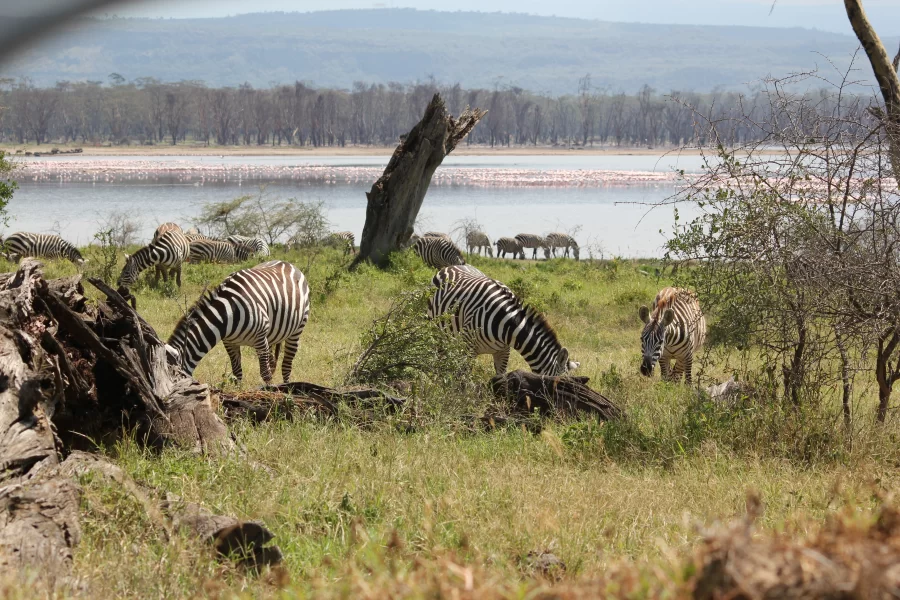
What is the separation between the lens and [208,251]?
75.4 feet

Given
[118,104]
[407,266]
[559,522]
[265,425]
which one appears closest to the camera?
[559,522]

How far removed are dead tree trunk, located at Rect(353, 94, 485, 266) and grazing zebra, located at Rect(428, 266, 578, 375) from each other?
11357 millimetres

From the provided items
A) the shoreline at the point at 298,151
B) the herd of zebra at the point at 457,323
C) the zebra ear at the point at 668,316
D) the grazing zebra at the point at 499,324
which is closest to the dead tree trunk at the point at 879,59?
the herd of zebra at the point at 457,323

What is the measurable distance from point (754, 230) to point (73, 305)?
5056 millimetres

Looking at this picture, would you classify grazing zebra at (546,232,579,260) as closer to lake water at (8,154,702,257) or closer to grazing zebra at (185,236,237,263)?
lake water at (8,154,702,257)

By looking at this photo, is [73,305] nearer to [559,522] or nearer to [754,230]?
[559,522]

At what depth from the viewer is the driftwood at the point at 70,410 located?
376 centimetres

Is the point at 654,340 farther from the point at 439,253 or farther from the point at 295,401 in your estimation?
the point at 439,253

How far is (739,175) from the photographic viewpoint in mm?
7418

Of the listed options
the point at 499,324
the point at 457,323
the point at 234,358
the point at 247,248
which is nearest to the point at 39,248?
the point at 247,248

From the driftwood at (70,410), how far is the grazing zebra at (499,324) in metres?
4.24

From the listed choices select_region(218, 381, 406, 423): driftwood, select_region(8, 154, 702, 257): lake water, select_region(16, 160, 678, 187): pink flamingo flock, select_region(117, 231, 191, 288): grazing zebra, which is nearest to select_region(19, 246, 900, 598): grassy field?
select_region(218, 381, 406, 423): driftwood

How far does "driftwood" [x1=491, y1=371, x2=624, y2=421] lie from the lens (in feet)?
24.5

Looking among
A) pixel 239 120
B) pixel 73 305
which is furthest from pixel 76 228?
pixel 239 120
